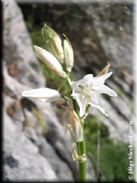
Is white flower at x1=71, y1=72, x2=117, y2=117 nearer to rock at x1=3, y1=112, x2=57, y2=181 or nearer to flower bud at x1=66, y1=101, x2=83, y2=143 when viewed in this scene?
flower bud at x1=66, y1=101, x2=83, y2=143

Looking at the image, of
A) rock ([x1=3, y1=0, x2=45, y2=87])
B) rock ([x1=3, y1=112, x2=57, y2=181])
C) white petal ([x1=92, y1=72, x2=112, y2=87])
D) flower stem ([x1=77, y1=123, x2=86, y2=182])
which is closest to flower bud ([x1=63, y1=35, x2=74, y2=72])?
white petal ([x1=92, y1=72, x2=112, y2=87])

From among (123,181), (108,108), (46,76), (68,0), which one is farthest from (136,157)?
(68,0)

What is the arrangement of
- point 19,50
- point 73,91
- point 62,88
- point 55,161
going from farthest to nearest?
point 62,88 → point 19,50 → point 55,161 → point 73,91

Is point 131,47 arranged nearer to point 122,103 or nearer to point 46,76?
point 122,103

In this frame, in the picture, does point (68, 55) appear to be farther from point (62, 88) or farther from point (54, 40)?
point (62, 88)

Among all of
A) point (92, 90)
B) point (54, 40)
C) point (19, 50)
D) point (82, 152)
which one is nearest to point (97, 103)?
point (92, 90)
